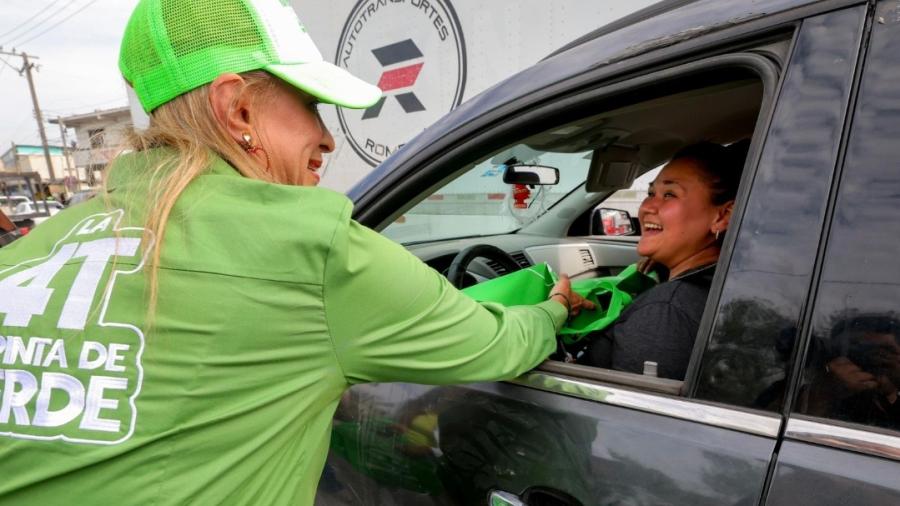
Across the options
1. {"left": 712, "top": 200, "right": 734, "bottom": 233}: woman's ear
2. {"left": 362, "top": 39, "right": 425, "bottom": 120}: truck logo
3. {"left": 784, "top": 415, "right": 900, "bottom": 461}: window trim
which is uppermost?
{"left": 362, "top": 39, "right": 425, "bottom": 120}: truck logo

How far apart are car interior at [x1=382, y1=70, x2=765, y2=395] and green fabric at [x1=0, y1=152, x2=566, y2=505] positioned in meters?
0.53

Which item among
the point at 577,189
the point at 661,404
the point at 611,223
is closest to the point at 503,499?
the point at 661,404

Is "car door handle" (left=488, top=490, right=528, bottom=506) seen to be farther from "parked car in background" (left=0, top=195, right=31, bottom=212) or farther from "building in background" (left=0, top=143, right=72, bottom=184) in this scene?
"building in background" (left=0, top=143, right=72, bottom=184)

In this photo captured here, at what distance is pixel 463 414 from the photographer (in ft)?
4.34

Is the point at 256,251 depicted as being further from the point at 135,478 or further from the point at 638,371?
the point at 638,371

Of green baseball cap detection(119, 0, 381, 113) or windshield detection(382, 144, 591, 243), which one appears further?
windshield detection(382, 144, 591, 243)

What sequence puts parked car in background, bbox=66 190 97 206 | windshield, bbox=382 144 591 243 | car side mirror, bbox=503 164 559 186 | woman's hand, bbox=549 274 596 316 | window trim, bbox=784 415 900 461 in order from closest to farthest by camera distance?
window trim, bbox=784 415 900 461 < parked car in background, bbox=66 190 97 206 < woman's hand, bbox=549 274 596 316 < windshield, bbox=382 144 591 243 < car side mirror, bbox=503 164 559 186

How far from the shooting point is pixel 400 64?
541 centimetres

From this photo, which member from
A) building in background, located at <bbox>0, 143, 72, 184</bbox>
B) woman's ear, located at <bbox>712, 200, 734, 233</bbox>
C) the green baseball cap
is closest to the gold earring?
the green baseball cap

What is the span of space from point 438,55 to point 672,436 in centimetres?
453

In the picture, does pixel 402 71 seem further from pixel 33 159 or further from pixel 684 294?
pixel 33 159

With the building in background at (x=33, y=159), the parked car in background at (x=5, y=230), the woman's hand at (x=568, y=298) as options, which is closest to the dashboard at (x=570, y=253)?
the woman's hand at (x=568, y=298)

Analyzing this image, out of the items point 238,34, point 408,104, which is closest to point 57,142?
point 408,104

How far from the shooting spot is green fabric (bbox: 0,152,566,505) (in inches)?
34.6
